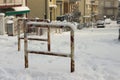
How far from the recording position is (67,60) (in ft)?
36.8

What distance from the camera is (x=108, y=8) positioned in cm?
11369

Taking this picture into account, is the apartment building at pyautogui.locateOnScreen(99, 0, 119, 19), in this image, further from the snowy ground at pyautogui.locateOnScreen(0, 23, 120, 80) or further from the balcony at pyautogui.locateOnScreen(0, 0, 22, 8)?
the snowy ground at pyautogui.locateOnScreen(0, 23, 120, 80)

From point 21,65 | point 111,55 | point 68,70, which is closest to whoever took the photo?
point 68,70

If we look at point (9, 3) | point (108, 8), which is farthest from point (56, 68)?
point (108, 8)

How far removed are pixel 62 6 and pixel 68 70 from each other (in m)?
53.6

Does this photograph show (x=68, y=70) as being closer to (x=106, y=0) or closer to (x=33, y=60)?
(x=33, y=60)

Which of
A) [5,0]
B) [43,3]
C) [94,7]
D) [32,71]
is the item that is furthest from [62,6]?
[32,71]

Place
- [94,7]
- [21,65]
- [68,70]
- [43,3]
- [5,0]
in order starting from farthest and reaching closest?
[94,7]
[43,3]
[5,0]
[21,65]
[68,70]

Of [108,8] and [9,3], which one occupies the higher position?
[9,3]

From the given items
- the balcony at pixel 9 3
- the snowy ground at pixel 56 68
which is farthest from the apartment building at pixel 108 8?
the snowy ground at pixel 56 68

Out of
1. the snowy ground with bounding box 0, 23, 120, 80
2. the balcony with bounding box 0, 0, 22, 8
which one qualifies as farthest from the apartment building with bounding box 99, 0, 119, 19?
the snowy ground with bounding box 0, 23, 120, 80

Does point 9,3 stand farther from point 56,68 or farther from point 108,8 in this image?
point 108,8

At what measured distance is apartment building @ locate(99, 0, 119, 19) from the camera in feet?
373

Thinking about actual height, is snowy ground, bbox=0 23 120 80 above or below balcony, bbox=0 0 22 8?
below
